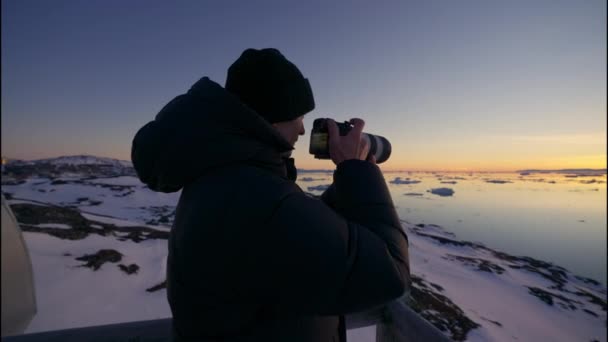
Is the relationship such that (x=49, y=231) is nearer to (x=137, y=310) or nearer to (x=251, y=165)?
(x=137, y=310)

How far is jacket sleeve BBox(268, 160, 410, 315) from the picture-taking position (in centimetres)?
78

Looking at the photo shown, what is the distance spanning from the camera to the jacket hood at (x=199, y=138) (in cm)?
92

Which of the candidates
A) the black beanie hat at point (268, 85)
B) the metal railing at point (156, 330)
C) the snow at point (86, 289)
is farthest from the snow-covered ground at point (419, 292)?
the black beanie hat at point (268, 85)

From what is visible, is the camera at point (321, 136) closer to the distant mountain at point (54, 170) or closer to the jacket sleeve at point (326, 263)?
the jacket sleeve at point (326, 263)

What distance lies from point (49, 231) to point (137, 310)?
6.40 metres

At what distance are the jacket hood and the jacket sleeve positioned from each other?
284 millimetres

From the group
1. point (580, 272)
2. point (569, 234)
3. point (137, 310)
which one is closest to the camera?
point (137, 310)

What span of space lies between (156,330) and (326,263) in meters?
1.55

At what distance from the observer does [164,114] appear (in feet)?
3.23

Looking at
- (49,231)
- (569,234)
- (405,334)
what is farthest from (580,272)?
(49,231)

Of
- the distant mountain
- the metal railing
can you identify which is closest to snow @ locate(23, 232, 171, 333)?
the metal railing

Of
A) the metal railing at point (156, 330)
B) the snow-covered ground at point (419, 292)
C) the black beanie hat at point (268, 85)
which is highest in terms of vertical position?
the black beanie hat at point (268, 85)

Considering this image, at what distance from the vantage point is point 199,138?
0.92m

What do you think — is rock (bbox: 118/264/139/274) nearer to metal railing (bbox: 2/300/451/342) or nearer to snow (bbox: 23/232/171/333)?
snow (bbox: 23/232/171/333)
